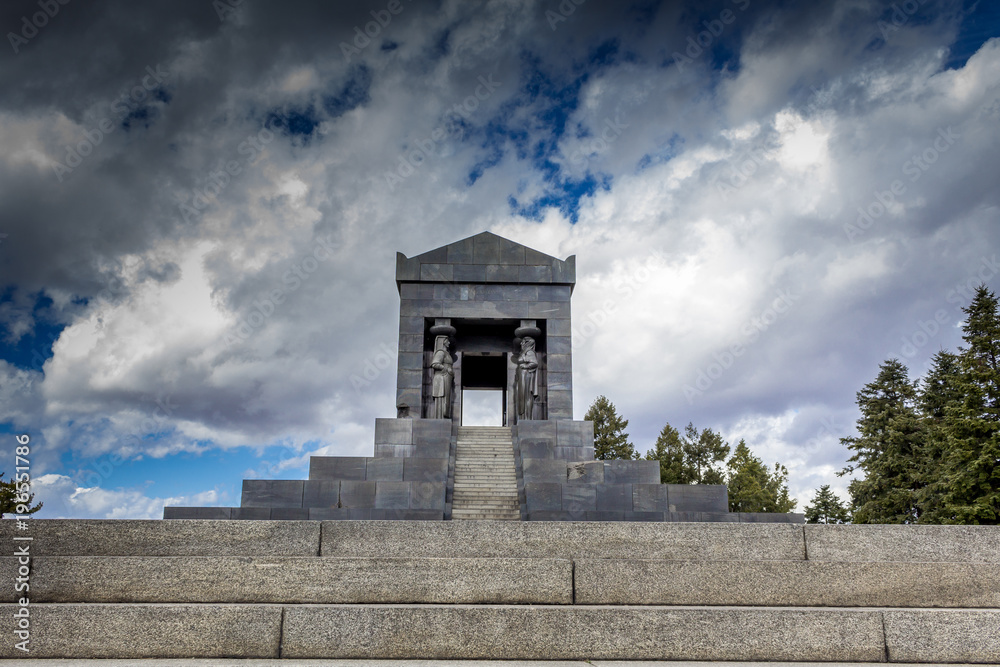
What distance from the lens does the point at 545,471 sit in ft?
53.6

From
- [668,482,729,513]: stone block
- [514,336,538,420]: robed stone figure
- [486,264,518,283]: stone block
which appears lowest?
[668,482,729,513]: stone block

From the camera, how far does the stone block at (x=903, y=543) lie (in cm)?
731

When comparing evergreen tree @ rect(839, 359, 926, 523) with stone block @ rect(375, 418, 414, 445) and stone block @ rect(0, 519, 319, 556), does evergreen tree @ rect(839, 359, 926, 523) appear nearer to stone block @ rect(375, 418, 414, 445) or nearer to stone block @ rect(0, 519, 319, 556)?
stone block @ rect(375, 418, 414, 445)

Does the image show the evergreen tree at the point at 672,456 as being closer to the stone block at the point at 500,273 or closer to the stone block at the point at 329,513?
the stone block at the point at 500,273

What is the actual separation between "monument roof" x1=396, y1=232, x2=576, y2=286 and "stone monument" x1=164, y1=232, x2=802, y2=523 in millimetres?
32

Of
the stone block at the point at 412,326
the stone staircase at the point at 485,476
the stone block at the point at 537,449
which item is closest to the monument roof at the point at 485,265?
the stone block at the point at 412,326

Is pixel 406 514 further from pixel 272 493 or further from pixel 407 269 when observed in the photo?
pixel 407 269

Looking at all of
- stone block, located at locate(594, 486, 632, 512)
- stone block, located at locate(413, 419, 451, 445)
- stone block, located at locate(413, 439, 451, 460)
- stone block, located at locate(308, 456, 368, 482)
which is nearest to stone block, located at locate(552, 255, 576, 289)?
stone block, located at locate(413, 419, 451, 445)

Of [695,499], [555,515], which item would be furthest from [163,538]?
[695,499]

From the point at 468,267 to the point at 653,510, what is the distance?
33.0 feet

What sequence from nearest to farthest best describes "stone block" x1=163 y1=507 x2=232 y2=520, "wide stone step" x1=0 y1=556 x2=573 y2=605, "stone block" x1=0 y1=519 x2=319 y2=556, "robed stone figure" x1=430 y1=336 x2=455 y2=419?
"wide stone step" x1=0 y1=556 x2=573 y2=605 < "stone block" x1=0 y1=519 x2=319 y2=556 < "stone block" x1=163 y1=507 x2=232 y2=520 < "robed stone figure" x1=430 y1=336 x2=455 y2=419

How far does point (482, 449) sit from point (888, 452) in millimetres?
24858

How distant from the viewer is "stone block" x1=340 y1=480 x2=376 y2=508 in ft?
51.8

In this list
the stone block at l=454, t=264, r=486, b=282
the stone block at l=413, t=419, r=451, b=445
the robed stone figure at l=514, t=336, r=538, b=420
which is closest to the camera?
the stone block at l=413, t=419, r=451, b=445
